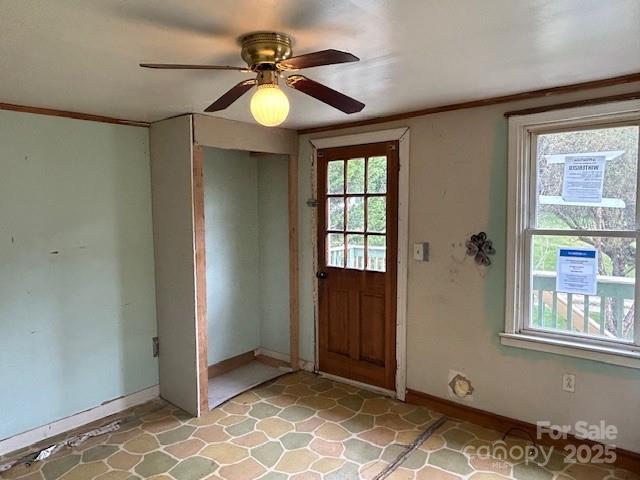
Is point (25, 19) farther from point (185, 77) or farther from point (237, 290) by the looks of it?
point (237, 290)

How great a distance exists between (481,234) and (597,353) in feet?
3.26

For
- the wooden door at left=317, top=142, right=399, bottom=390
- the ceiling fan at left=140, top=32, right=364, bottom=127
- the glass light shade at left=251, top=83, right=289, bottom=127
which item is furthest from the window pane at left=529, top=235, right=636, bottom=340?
the glass light shade at left=251, top=83, right=289, bottom=127

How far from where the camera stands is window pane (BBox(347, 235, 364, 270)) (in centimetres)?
365

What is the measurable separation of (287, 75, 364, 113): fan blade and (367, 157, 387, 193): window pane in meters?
1.51

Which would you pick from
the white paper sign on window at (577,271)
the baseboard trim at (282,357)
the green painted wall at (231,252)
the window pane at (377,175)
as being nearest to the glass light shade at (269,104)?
the window pane at (377,175)

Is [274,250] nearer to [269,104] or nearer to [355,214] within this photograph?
[355,214]

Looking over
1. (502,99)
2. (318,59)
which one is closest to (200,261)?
(318,59)

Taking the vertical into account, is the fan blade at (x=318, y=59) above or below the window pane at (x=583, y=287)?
above

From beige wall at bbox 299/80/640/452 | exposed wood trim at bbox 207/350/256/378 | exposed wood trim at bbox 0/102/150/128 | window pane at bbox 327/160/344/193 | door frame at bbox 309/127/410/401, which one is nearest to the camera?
beige wall at bbox 299/80/640/452

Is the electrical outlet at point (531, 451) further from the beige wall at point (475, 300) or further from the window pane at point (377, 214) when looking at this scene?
the window pane at point (377, 214)

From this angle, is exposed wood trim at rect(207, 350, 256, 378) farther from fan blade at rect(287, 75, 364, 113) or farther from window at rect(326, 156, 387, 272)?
fan blade at rect(287, 75, 364, 113)

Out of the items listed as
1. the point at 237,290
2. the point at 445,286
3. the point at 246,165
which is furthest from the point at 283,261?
the point at 445,286

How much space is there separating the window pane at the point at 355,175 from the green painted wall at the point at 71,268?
5.52ft

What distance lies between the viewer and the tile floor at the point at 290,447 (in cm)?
253
